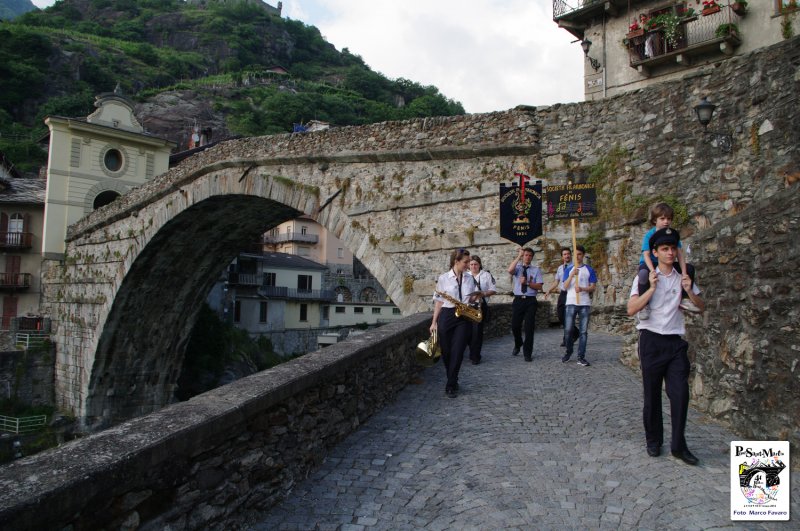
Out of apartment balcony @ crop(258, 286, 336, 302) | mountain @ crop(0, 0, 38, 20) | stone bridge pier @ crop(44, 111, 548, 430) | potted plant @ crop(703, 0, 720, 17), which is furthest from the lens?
mountain @ crop(0, 0, 38, 20)

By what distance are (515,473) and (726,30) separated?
11.9 meters

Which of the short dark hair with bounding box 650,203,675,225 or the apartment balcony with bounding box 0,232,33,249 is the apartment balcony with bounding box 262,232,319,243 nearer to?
the apartment balcony with bounding box 0,232,33,249

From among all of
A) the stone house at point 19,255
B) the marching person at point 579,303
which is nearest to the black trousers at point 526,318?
the marching person at point 579,303

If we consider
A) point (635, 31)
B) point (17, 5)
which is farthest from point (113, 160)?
point (17, 5)

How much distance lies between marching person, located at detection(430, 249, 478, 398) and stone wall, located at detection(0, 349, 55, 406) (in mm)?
20146

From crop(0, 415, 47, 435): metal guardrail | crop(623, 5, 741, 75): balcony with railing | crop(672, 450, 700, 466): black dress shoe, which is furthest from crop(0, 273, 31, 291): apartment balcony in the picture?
crop(672, 450, 700, 466): black dress shoe

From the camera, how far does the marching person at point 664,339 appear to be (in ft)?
11.1

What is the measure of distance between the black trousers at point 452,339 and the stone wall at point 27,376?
20.2 m

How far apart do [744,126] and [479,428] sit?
5340mm

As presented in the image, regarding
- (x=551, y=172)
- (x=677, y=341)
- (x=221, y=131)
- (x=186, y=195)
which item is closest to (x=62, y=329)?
(x=186, y=195)

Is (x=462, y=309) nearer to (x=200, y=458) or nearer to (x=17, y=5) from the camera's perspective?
(x=200, y=458)

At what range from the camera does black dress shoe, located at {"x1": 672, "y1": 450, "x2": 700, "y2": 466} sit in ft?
10.9

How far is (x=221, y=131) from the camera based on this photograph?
184 feet

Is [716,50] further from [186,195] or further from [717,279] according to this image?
[186,195]
